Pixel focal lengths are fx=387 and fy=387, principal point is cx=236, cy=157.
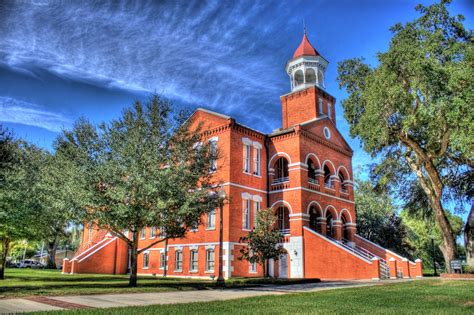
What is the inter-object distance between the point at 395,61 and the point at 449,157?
8.54 m

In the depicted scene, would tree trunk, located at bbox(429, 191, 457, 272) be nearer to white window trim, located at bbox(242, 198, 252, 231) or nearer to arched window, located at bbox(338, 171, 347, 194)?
arched window, located at bbox(338, 171, 347, 194)

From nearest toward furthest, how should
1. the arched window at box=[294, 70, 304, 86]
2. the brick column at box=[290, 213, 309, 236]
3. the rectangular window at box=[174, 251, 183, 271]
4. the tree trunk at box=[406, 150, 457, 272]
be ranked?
the tree trunk at box=[406, 150, 457, 272], the brick column at box=[290, 213, 309, 236], the rectangular window at box=[174, 251, 183, 271], the arched window at box=[294, 70, 304, 86]

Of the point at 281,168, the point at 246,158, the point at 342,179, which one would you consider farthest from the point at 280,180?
the point at 342,179

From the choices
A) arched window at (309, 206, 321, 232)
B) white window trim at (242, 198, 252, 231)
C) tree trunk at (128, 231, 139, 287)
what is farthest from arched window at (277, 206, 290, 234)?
tree trunk at (128, 231, 139, 287)

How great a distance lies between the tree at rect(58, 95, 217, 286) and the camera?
59.3 feet

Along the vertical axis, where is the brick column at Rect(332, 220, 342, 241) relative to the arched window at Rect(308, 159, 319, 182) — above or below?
below

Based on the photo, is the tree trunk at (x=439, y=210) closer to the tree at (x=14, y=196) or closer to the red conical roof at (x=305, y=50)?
the red conical roof at (x=305, y=50)

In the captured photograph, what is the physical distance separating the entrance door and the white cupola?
54.3ft

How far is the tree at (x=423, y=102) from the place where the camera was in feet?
68.1

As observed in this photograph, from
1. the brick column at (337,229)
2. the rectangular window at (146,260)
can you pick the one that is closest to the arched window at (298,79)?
the brick column at (337,229)

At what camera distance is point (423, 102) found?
2289 cm

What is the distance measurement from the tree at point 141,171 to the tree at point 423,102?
11.8 meters

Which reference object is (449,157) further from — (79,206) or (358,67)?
(79,206)

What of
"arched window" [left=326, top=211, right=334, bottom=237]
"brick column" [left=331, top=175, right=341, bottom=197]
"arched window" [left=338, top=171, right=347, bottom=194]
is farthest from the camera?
"arched window" [left=338, top=171, right=347, bottom=194]
